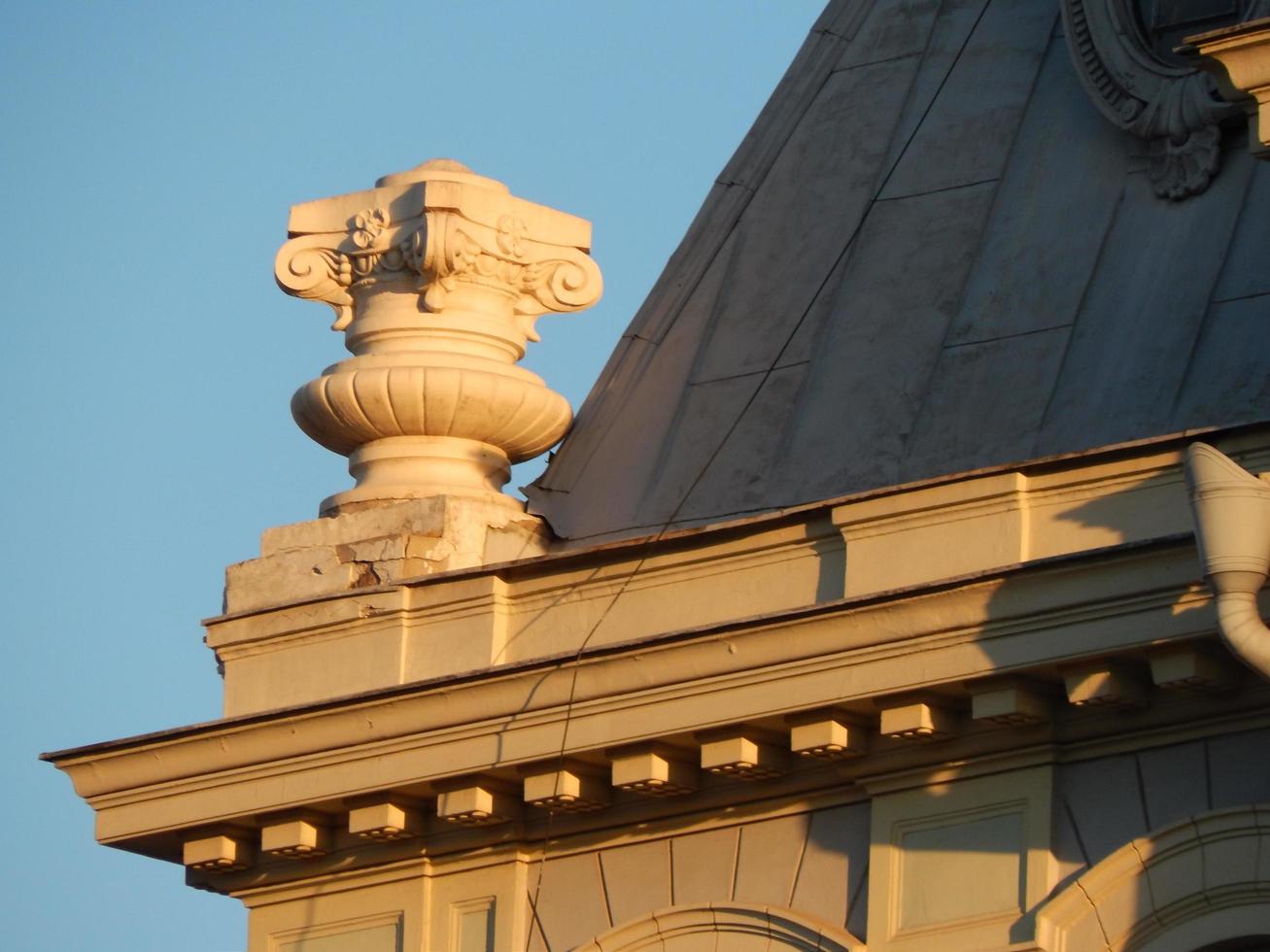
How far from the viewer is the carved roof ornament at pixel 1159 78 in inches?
775

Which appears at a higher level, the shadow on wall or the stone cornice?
the stone cornice

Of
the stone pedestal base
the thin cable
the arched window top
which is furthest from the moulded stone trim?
the stone pedestal base

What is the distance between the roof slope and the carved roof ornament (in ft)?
0.45

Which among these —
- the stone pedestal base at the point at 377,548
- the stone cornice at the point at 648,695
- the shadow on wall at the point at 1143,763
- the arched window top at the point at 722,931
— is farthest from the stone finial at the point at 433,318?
the shadow on wall at the point at 1143,763

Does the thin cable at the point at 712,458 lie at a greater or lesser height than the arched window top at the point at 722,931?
greater

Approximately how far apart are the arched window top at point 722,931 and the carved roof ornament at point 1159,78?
4.81 meters

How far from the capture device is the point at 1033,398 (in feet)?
63.4

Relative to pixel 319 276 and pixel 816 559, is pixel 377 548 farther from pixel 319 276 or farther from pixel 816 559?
pixel 816 559

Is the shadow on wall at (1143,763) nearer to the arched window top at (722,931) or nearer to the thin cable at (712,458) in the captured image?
the arched window top at (722,931)

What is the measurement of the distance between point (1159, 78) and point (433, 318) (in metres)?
4.17

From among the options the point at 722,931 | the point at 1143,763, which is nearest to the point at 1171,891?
the point at 1143,763

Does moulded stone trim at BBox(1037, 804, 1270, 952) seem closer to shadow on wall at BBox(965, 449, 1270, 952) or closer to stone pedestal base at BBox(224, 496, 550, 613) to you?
shadow on wall at BBox(965, 449, 1270, 952)

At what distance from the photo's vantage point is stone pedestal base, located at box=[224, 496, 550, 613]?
1930 cm

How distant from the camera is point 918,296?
66.9 feet
